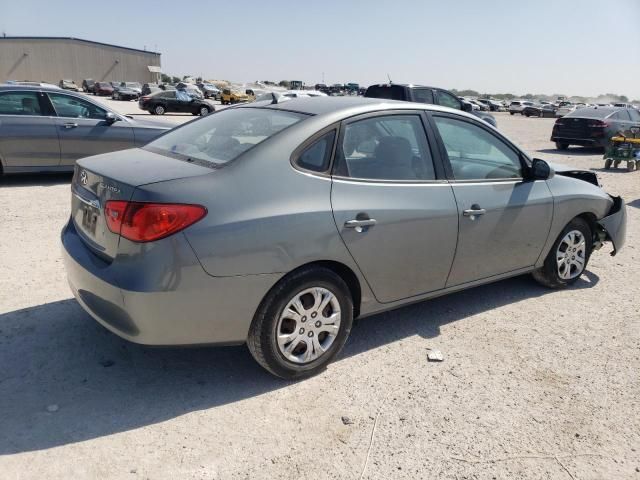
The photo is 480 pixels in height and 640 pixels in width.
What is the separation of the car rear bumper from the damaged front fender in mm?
3663

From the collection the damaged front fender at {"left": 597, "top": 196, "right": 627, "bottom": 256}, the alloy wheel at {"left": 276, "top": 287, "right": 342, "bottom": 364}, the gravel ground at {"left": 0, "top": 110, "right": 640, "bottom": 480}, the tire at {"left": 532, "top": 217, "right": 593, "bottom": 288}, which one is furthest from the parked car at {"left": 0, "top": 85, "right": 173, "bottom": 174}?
the damaged front fender at {"left": 597, "top": 196, "right": 627, "bottom": 256}

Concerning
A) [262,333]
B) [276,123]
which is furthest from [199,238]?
[276,123]

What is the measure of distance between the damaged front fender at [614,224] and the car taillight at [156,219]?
4.01 meters

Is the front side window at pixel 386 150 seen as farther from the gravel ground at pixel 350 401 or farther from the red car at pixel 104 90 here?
the red car at pixel 104 90

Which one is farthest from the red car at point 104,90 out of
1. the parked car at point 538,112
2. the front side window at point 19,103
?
the front side window at point 19,103

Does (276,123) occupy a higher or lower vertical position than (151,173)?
higher

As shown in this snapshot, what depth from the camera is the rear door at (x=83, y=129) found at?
8.69m

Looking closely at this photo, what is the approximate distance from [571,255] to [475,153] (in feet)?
4.91

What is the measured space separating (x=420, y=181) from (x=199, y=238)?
166cm

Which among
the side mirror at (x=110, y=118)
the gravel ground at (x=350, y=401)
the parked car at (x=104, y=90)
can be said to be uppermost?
the side mirror at (x=110, y=118)

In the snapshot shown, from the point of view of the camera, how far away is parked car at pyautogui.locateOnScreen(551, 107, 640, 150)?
16.6m

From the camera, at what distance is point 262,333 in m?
3.10

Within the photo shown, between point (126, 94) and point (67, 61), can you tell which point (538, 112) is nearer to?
point (126, 94)

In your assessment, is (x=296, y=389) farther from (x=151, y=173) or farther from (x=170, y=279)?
(x=151, y=173)
